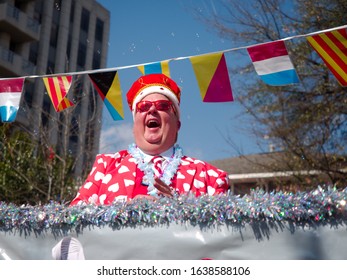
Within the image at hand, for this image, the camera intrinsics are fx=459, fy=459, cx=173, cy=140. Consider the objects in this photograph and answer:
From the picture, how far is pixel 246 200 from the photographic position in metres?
1.56

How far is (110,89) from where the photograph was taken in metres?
3.66

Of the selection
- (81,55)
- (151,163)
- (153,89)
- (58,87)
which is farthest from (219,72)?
(81,55)

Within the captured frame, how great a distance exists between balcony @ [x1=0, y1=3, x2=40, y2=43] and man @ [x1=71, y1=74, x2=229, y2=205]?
1907cm

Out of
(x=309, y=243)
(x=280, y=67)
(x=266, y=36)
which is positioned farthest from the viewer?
(x=266, y=36)

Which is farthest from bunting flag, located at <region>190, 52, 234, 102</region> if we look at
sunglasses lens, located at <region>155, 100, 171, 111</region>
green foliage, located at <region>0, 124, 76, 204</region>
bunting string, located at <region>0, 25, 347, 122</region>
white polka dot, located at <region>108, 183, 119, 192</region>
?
green foliage, located at <region>0, 124, 76, 204</region>

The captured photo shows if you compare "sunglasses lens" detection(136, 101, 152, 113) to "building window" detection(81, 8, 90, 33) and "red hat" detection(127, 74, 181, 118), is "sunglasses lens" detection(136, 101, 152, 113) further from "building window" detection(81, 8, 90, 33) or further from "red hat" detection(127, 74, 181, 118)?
"building window" detection(81, 8, 90, 33)

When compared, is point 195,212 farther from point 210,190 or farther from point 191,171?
point 191,171

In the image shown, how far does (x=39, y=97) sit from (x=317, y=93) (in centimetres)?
1623

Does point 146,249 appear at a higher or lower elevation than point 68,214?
lower

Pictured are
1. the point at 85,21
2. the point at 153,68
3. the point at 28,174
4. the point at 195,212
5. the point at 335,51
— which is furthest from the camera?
the point at 85,21

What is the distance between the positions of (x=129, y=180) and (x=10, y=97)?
174 centimetres
